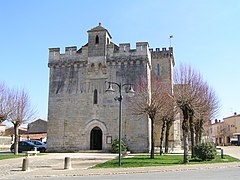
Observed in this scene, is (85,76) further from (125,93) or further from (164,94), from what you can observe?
(164,94)

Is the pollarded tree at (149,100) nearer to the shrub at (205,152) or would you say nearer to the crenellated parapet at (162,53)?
the shrub at (205,152)

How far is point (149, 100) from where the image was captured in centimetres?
2531

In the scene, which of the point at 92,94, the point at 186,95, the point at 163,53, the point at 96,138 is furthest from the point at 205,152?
the point at 163,53

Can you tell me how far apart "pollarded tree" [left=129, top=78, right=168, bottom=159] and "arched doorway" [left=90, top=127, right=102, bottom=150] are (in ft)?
14.9

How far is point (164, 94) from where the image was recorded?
2502 cm

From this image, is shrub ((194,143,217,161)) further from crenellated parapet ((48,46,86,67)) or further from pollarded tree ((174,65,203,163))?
crenellated parapet ((48,46,86,67))

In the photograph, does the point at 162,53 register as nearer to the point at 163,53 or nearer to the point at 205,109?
the point at 163,53

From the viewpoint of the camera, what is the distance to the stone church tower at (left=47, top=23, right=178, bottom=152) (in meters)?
30.8

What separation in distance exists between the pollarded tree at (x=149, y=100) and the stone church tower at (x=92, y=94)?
1.41m

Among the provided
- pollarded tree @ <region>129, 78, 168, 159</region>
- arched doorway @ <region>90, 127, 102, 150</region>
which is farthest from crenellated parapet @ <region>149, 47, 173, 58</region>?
arched doorway @ <region>90, 127, 102, 150</region>

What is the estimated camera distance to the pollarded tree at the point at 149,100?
2305 cm

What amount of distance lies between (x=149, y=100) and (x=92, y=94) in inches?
334

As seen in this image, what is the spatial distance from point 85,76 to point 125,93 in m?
4.91

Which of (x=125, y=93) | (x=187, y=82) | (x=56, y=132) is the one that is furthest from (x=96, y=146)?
(x=187, y=82)
